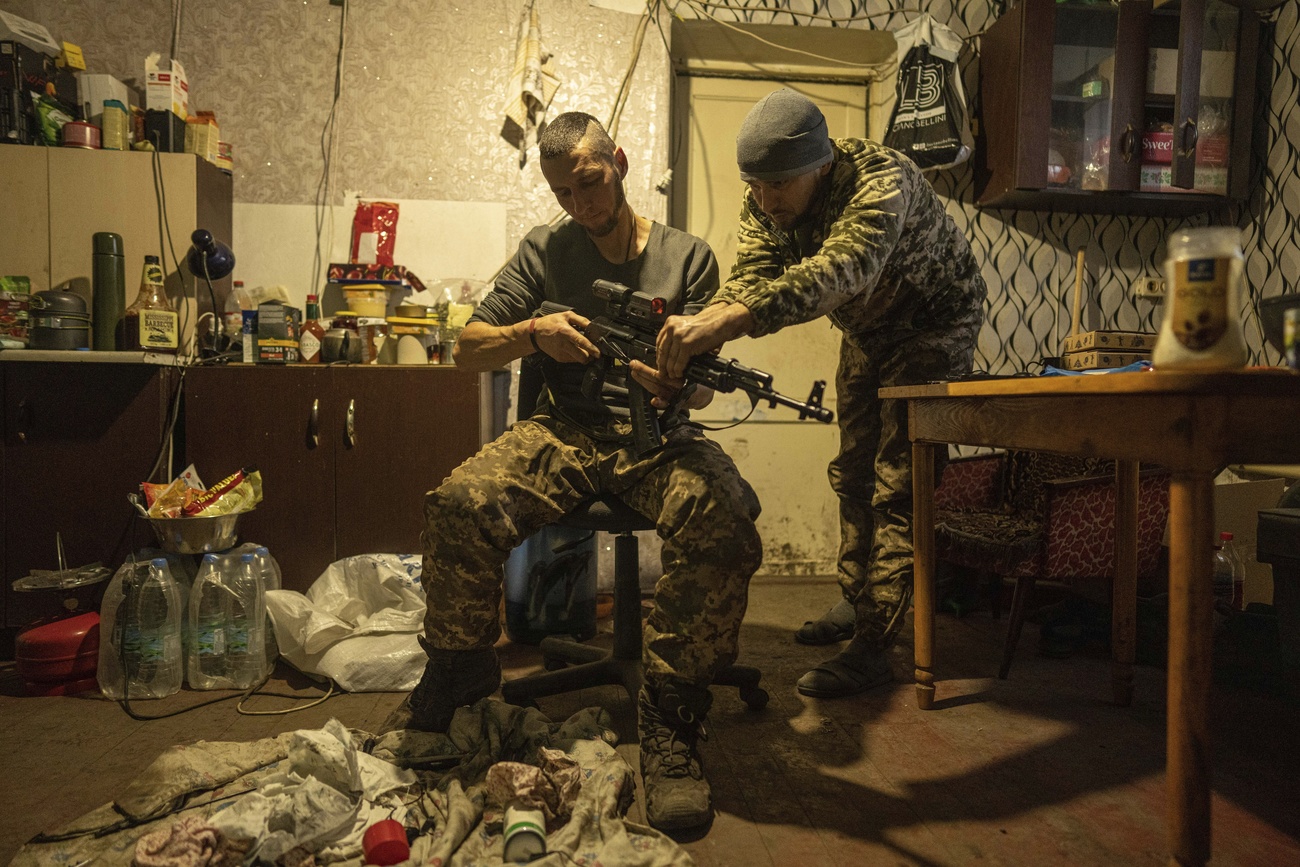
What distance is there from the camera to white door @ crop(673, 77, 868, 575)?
3322 mm

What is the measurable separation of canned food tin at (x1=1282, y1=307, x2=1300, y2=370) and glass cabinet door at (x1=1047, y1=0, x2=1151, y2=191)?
2.18 m

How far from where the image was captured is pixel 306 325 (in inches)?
101

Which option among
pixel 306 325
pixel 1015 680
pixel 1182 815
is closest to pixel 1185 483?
pixel 1182 815

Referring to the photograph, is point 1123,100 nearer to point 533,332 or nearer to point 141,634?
point 533,332

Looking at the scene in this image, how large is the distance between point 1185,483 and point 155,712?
2.20m

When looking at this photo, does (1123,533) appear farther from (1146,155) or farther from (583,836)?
(1146,155)

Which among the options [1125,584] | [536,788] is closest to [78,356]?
[536,788]

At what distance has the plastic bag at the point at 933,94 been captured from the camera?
2932mm

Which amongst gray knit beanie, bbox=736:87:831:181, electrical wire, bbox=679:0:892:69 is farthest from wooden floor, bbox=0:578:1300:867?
electrical wire, bbox=679:0:892:69

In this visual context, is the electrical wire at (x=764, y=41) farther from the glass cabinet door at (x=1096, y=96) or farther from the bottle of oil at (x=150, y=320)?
the bottle of oil at (x=150, y=320)

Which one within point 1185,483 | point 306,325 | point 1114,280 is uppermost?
point 1114,280

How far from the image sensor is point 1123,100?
2908 mm

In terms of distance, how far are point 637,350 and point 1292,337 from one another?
1.11 m

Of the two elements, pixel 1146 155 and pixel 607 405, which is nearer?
pixel 607 405
